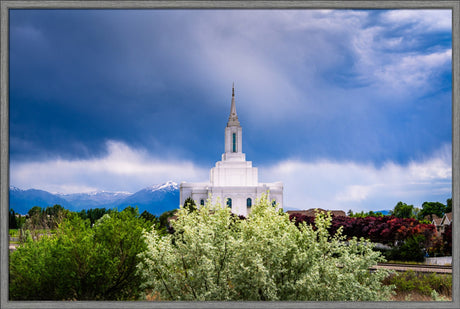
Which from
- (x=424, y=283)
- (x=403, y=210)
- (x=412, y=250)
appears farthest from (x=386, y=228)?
(x=403, y=210)

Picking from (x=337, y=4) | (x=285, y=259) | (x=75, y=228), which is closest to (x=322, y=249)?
(x=285, y=259)

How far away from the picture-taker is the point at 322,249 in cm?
446

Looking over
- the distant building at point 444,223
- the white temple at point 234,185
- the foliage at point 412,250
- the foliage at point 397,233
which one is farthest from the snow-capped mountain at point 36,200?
the white temple at point 234,185

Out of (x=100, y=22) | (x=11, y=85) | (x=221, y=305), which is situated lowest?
(x=221, y=305)

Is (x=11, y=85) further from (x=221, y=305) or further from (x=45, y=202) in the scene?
(x=45, y=202)

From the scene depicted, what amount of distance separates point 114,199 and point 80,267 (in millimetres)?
3944

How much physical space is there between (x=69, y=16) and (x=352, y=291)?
9.59 meters

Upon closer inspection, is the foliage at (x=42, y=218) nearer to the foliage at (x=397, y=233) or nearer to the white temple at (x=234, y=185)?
the foliage at (x=397, y=233)

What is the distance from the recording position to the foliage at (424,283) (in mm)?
5680

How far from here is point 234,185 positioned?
21.2m

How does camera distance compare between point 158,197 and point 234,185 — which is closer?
point 158,197

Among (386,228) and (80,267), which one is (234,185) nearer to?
(386,228)

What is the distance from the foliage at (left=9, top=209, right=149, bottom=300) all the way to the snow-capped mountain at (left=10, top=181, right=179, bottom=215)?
828 mm

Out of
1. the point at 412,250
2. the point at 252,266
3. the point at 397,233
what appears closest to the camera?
the point at 252,266
